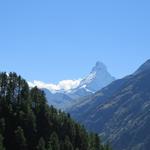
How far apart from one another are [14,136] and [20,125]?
12284mm

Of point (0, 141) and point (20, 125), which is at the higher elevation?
point (20, 125)

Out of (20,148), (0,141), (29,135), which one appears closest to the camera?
(0,141)

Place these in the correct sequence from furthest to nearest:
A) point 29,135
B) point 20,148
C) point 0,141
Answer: point 29,135 → point 20,148 → point 0,141

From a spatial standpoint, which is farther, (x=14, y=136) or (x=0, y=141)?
(x=14, y=136)

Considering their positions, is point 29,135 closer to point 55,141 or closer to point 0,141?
point 55,141

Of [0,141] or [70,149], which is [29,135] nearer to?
[70,149]

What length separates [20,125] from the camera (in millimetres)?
199750

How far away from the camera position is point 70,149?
649ft

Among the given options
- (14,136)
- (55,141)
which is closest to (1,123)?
(14,136)

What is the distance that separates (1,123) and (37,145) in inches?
653

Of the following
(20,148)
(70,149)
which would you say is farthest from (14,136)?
(70,149)

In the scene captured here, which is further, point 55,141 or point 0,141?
point 55,141

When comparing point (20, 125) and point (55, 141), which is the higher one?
point (20, 125)

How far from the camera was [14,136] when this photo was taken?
616 feet
